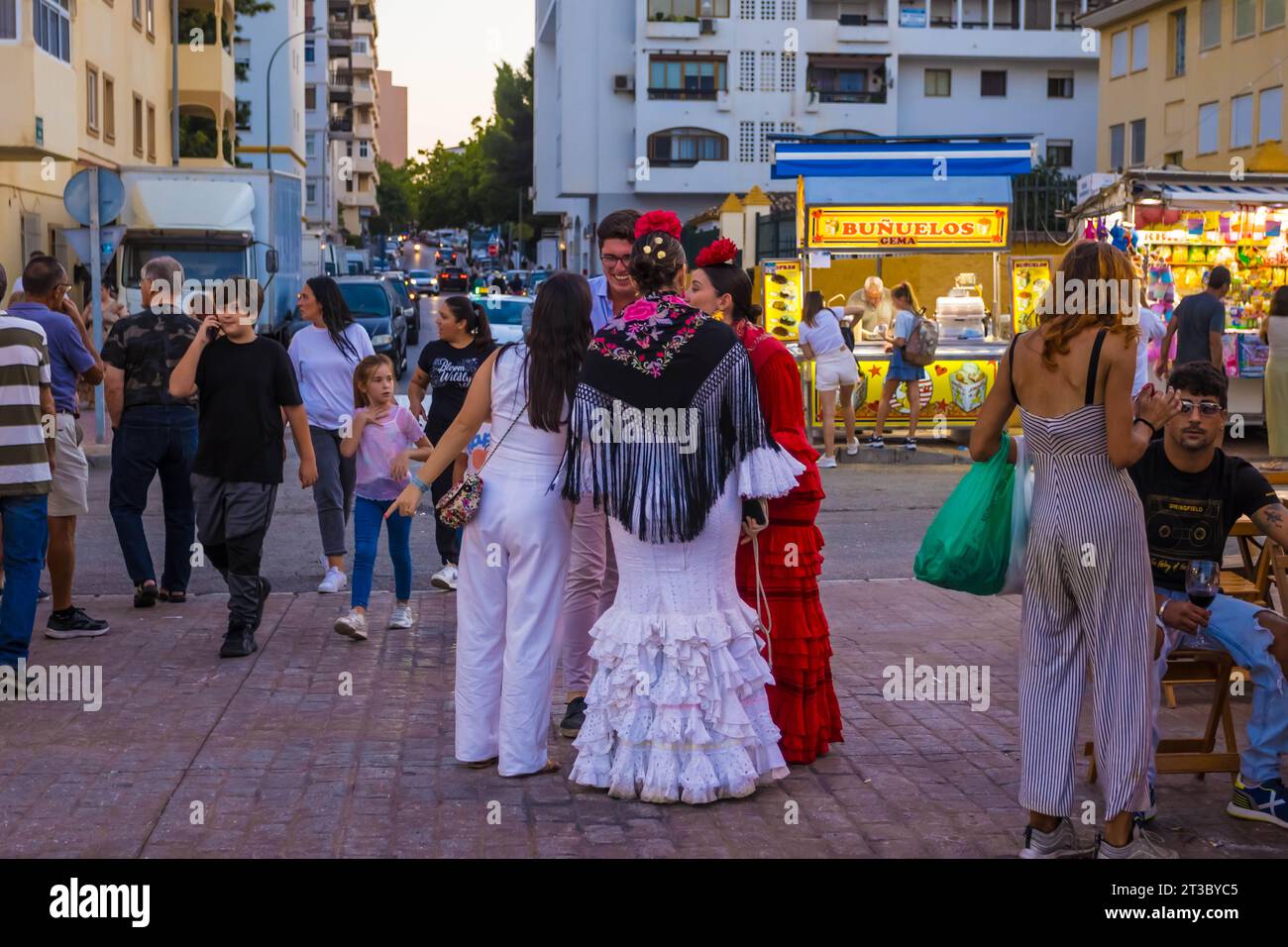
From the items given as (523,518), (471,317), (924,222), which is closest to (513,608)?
(523,518)

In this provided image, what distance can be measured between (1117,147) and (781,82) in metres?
22.1

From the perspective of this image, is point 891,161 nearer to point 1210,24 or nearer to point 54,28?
point 54,28

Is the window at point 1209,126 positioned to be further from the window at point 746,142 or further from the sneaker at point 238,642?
the sneaker at point 238,642

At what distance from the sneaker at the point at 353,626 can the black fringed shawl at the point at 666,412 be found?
3192 mm

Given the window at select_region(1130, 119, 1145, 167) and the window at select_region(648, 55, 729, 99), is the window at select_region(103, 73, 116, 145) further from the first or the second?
the window at select_region(648, 55, 729, 99)

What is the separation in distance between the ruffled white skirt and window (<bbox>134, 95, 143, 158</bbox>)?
3262cm

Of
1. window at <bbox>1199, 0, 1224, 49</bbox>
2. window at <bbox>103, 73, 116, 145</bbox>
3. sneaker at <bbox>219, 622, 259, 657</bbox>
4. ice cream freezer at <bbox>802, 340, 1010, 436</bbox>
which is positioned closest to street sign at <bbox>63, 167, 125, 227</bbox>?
ice cream freezer at <bbox>802, 340, 1010, 436</bbox>

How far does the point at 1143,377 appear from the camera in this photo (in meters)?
13.6

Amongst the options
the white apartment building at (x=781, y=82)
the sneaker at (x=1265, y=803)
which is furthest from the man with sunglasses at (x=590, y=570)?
the white apartment building at (x=781, y=82)

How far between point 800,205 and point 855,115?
4516cm

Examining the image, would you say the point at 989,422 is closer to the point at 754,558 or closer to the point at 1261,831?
the point at 754,558

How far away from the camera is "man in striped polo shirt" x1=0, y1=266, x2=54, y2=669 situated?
23.9ft

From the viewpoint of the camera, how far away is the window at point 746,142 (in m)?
63.1
